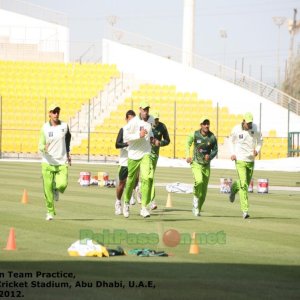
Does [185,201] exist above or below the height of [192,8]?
below

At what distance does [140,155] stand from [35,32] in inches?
2106

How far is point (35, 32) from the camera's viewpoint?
7456 centimetres

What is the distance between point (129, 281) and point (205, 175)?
1051cm

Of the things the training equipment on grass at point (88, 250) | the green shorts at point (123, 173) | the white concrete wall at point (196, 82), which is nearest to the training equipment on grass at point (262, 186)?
the green shorts at point (123, 173)

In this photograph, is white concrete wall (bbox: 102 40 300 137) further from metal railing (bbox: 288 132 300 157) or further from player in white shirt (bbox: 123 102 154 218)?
player in white shirt (bbox: 123 102 154 218)

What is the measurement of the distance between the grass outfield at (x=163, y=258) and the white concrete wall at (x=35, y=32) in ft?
152

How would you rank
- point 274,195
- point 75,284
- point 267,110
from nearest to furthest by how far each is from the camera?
point 75,284
point 274,195
point 267,110

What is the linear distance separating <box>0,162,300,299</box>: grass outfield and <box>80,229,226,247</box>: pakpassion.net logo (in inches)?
4.6

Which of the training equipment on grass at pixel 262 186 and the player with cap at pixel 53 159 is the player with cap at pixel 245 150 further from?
the training equipment on grass at pixel 262 186

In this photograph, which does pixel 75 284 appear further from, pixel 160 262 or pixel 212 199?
pixel 212 199

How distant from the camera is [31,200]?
86.1ft

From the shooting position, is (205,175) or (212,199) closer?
(205,175)

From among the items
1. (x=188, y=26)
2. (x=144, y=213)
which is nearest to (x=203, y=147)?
(x=144, y=213)

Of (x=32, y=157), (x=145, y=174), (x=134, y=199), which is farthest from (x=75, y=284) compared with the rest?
(x=32, y=157)
